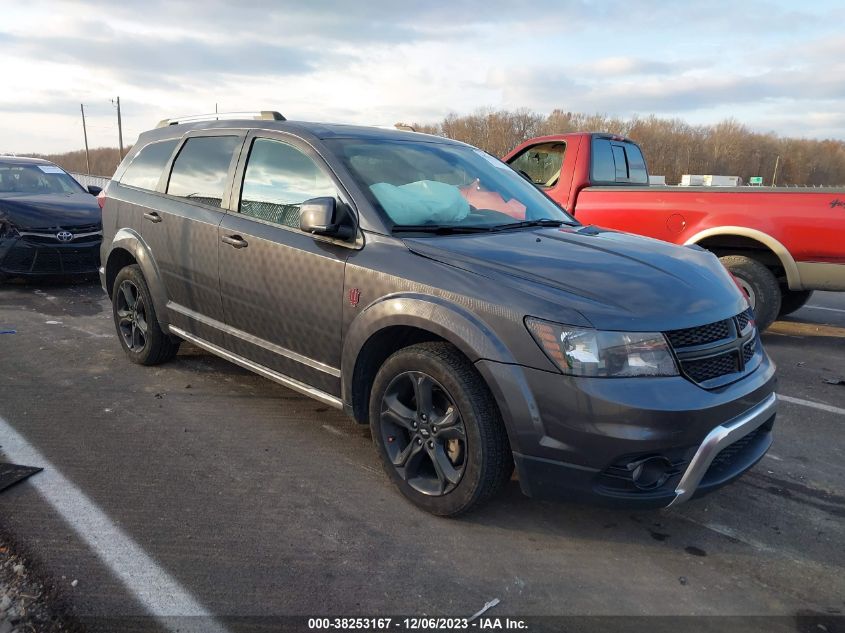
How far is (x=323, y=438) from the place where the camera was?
3.88 m

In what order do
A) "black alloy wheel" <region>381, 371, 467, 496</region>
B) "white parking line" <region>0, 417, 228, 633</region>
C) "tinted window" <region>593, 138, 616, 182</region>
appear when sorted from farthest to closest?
1. "tinted window" <region>593, 138, 616, 182</region>
2. "black alloy wheel" <region>381, 371, 467, 496</region>
3. "white parking line" <region>0, 417, 228, 633</region>

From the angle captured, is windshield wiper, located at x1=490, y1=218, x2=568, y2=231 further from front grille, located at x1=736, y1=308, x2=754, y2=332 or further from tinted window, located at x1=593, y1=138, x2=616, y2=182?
tinted window, located at x1=593, y1=138, x2=616, y2=182

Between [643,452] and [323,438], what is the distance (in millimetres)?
2039

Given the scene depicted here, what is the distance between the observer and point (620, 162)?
7562 millimetres

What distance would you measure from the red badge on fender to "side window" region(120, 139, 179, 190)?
2.42 meters

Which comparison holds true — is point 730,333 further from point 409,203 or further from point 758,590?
point 409,203

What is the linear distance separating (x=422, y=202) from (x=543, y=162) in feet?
14.4

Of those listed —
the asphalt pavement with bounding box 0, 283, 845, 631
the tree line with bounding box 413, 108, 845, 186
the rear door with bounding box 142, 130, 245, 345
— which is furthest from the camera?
the tree line with bounding box 413, 108, 845, 186

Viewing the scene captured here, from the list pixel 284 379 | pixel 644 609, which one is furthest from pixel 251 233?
pixel 644 609

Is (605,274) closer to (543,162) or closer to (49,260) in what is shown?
(543,162)

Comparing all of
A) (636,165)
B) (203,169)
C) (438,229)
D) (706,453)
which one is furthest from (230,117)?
(636,165)

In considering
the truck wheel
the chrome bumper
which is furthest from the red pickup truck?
the chrome bumper

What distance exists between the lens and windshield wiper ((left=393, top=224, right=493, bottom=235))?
320cm

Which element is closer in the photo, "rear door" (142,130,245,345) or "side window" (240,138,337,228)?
"side window" (240,138,337,228)
